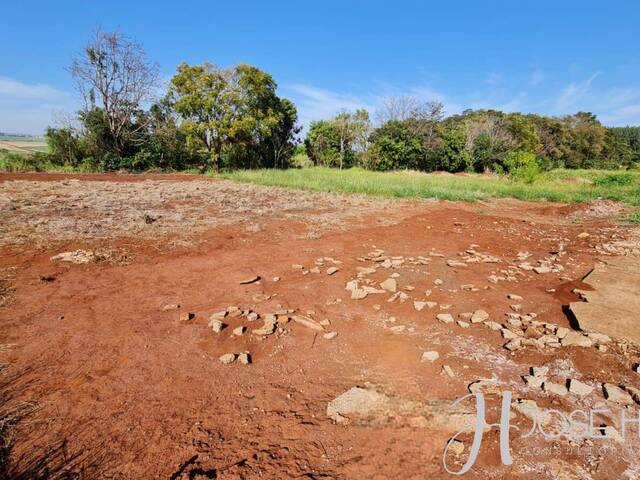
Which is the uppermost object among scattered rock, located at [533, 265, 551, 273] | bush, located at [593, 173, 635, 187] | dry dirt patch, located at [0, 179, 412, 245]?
bush, located at [593, 173, 635, 187]

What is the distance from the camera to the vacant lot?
172 cm

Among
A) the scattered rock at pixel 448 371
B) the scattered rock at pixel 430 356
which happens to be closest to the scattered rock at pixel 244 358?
the scattered rock at pixel 430 356

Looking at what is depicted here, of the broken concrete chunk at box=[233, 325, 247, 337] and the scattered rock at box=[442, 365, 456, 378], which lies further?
the broken concrete chunk at box=[233, 325, 247, 337]

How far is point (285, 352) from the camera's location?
2.67 meters

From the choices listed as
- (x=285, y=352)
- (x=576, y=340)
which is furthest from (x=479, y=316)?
(x=285, y=352)

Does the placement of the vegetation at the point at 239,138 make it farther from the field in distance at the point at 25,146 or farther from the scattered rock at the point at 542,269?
the scattered rock at the point at 542,269

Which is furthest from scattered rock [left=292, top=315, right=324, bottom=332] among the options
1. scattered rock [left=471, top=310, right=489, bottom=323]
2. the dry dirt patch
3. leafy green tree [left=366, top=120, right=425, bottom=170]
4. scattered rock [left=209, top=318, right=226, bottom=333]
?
leafy green tree [left=366, top=120, right=425, bottom=170]

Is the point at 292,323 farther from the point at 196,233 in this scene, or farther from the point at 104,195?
the point at 104,195

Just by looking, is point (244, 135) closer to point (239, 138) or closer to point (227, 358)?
point (239, 138)

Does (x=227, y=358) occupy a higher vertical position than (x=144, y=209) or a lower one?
lower

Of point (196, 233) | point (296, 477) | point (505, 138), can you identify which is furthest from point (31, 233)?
point (505, 138)

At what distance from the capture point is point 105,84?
18047mm

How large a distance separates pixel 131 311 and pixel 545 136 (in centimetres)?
4378

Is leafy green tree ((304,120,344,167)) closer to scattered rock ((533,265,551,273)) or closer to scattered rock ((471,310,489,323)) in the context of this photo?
scattered rock ((533,265,551,273))
